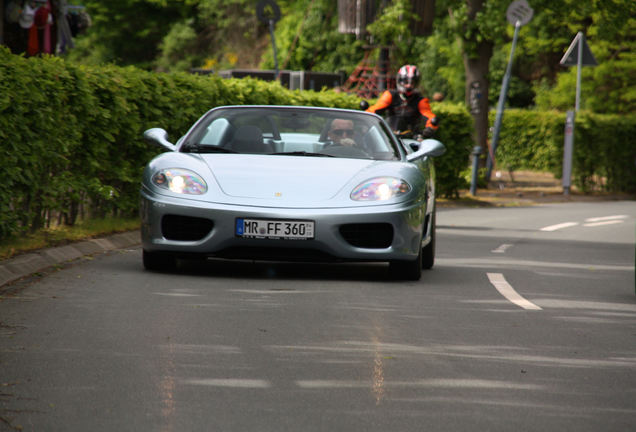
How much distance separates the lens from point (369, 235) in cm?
927

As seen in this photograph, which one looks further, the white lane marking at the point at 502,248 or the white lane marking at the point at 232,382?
the white lane marking at the point at 502,248

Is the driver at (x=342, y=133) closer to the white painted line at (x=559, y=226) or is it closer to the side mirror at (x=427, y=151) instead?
the side mirror at (x=427, y=151)

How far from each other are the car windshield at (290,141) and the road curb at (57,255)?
1.38 meters

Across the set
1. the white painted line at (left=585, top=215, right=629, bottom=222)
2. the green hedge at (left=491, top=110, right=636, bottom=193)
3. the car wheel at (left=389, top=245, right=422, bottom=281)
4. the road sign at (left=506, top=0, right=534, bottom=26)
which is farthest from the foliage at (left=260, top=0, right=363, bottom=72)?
the car wheel at (left=389, top=245, right=422, bottom=281)

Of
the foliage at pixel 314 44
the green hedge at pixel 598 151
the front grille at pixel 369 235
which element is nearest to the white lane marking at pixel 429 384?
the front grille at pixel 369 235

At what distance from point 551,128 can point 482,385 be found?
2643 cm

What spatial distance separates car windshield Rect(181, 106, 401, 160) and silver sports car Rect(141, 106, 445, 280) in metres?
0.11

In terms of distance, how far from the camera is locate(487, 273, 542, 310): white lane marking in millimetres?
8516

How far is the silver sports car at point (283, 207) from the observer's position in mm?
9047

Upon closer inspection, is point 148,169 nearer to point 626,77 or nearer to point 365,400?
point 365,400

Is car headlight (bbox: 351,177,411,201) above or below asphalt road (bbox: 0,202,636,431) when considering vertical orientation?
above

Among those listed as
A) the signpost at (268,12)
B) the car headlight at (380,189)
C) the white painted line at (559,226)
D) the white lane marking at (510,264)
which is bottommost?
the white painted line at (559,226)

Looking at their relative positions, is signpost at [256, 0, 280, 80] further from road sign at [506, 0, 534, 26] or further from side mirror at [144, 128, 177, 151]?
side mirror at [144, 128, 177, 151]

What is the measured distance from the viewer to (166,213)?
30.4 ft
